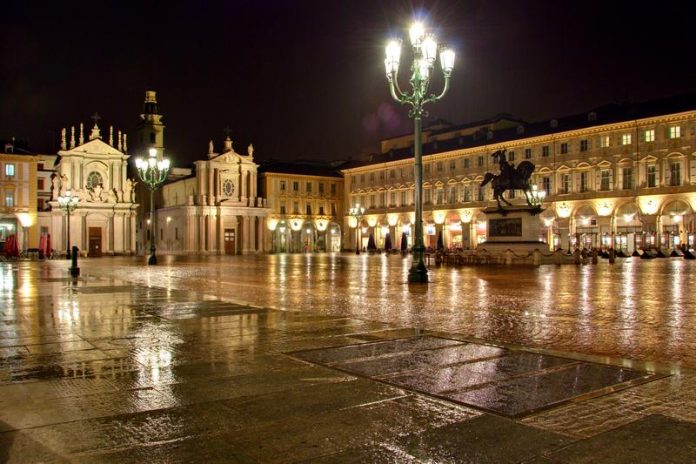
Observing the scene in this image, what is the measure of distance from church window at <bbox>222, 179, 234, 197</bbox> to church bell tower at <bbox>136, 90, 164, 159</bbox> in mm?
13190

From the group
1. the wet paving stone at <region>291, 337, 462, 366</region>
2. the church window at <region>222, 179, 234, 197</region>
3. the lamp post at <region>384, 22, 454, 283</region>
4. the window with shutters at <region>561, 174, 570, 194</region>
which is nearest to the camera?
the wet paving stone at <region>291, 337, 462, 366</region>

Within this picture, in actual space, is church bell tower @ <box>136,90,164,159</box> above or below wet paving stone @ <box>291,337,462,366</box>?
above

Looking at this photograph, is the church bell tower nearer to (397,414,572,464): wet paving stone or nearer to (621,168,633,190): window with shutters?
(621,168,633,190): window with shutters

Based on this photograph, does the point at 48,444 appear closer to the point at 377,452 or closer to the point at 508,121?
the point at 377,452

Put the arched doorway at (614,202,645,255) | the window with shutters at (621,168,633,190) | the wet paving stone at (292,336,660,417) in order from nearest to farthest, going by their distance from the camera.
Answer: the wet paving stone at (292,336,660,417) → the arched doorway at (614,202,645,255) → the window with shutters at (621,168,633,190)

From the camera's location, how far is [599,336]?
1008cm

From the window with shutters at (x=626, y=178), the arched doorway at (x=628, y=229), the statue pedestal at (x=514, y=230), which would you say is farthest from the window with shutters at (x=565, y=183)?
the statue pedestal at (x=514, y=230)

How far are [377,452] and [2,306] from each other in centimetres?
1343

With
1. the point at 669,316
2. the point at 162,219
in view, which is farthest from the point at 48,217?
the point at 669,316

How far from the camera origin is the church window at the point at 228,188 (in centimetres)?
8700

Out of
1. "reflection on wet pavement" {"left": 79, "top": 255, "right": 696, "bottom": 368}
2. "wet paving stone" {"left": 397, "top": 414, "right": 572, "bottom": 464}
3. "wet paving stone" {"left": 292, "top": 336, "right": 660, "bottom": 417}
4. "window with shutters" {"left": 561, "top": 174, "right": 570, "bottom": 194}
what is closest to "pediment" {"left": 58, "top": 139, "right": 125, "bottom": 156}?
"window with shutters" {"left": 561, "top": 174, "right": 570, "bottom": 194}

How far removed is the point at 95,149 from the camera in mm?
76812

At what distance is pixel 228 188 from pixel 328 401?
83.5 meters

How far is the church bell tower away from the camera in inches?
3681
